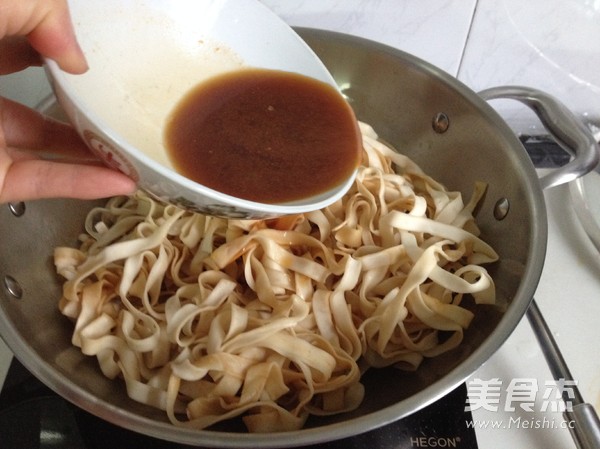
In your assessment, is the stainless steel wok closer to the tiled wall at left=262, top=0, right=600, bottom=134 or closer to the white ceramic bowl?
the tiled wall at left=262, top=0, right=600, bottom=134

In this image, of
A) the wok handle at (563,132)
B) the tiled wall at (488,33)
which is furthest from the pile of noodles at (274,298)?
the tiled wall at (488,33)

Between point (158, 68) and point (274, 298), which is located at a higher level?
point (158, 68)

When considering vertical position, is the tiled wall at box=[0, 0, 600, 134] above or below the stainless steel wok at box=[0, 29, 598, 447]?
above

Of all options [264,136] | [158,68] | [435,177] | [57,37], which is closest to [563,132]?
[435,177]

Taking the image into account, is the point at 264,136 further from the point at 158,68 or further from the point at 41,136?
the point at 41,136

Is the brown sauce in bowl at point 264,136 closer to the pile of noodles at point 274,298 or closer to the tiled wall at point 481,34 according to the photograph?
the pile of noodles at point 274,298

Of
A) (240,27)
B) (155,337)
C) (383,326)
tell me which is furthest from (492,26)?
(155,337)

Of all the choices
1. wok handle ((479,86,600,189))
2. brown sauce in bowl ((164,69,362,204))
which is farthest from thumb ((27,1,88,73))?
wok handle ((479,86,600,189))
